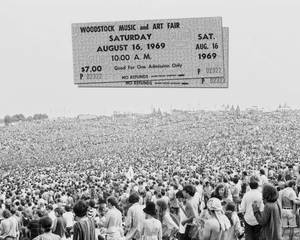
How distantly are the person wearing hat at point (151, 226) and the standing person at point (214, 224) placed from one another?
32.3 inches

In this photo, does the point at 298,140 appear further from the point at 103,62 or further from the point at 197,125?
the point at 103,62

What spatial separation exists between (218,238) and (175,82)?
565 centimetres

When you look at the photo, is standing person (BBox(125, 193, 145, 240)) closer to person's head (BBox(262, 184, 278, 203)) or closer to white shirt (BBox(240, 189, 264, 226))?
white shirt (BBox(240, 189, 264, 226))

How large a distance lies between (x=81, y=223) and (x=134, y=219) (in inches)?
63.9

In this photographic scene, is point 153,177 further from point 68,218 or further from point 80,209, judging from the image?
point 80,209

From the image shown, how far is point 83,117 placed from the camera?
159375mm

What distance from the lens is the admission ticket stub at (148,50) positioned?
12.8 m

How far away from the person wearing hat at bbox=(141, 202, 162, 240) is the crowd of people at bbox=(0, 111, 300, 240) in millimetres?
13

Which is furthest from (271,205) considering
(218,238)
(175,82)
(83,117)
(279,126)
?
(83,117)

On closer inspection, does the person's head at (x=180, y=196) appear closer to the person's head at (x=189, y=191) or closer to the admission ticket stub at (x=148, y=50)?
the person's head at (x=189, y=191)

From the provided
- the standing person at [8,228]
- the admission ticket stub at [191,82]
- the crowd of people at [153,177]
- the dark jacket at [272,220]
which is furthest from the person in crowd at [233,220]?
the standing person at [8,228]

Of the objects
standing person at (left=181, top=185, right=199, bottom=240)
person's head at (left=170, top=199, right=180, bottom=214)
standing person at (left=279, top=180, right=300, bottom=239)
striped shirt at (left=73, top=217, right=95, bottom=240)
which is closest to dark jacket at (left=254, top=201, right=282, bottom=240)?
standing person at (left=181, top=185, right=199, bottom=240)

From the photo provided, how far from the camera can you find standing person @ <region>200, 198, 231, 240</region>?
Answer: 7.55 meters

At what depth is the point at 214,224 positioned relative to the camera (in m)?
7.57
